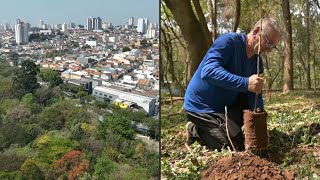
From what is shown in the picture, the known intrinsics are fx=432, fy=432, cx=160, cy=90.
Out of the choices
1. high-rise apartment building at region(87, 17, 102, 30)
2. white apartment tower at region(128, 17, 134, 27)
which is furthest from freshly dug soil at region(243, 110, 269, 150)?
high-rise apartment building at region(87, 17, 102, 30)

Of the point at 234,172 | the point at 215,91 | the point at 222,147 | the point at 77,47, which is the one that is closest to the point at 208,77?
the point at 215,91

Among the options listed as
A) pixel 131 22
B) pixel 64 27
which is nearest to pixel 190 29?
pixel 131 22

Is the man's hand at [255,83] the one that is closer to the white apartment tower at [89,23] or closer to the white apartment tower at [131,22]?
the white apartment tower at [131,22]

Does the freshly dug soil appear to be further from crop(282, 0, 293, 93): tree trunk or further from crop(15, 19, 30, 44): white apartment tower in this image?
crop(282, 0, 293, 93): tree trunk

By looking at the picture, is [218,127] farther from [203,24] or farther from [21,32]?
[203,24]

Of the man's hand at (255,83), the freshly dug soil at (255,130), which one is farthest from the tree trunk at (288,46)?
the man's hand at (255,83)

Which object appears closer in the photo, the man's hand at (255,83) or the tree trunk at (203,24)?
the man's hand at (255,83)

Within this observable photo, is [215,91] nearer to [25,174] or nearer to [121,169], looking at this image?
[121,169]
